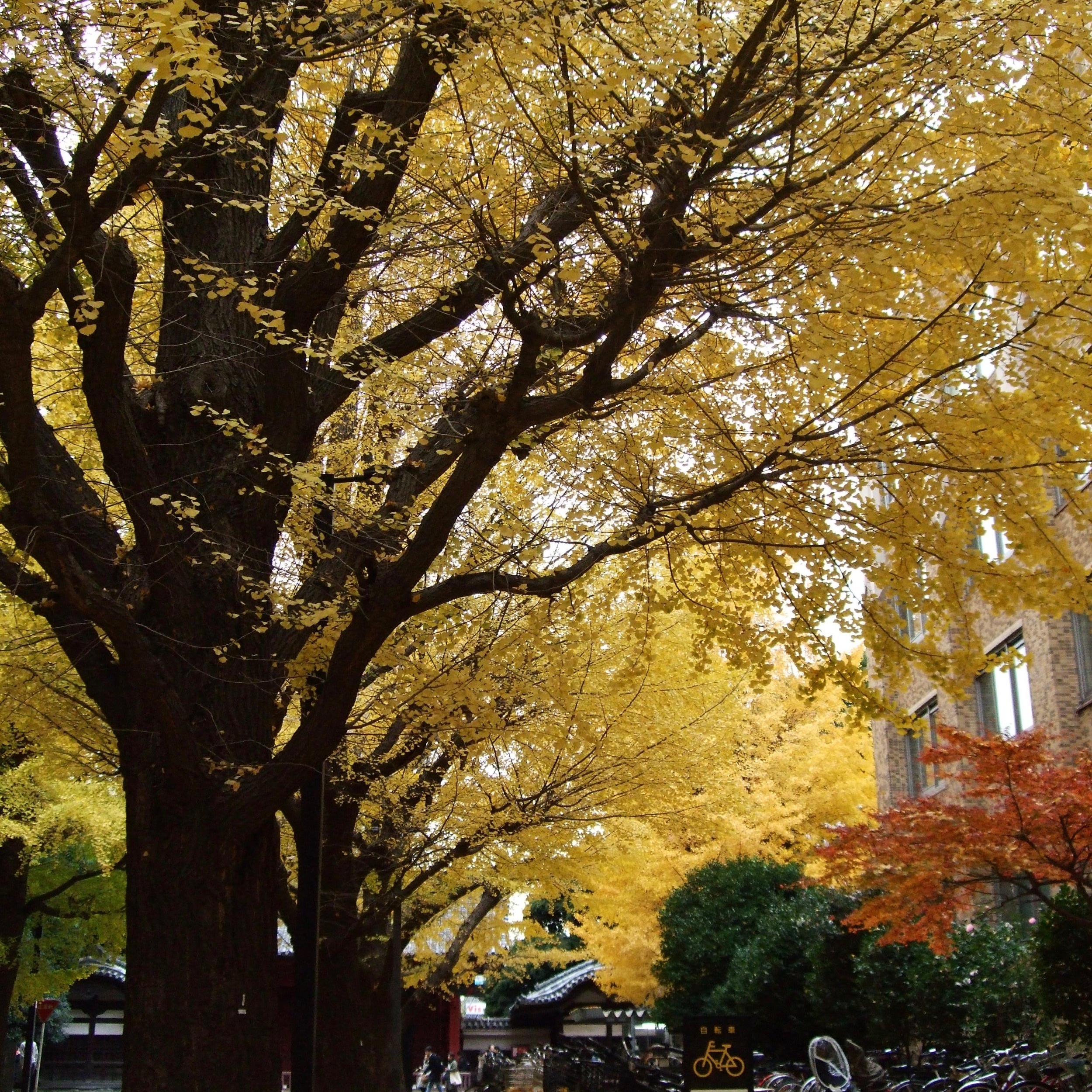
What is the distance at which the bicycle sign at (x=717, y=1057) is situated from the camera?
873cm

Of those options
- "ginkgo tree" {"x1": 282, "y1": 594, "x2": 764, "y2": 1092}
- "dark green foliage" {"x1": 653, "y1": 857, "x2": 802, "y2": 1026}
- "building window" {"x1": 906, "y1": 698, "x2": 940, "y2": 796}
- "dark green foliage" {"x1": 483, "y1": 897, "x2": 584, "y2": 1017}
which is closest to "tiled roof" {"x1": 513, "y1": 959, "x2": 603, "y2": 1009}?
"dark green foliage" {"x1": 483, "y1": 897, "x2": 584, "y2": 1017}

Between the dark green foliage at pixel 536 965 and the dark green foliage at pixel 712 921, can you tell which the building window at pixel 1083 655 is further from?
the dark green foliage at pixel 536 965

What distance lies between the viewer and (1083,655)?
15.5 m

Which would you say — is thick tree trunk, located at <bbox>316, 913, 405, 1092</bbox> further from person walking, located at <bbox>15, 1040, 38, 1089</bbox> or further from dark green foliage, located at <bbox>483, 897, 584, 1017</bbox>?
dark green foliage, located at <bbox>483, 897, 584, 1017</bbox>

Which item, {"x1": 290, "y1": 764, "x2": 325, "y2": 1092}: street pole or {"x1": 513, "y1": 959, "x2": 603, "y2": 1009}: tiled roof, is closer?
{"x1": 290, "y1": 764, "x2": 325, "y2": 1092}: street pole

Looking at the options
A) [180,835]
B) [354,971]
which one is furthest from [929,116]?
[354,971]

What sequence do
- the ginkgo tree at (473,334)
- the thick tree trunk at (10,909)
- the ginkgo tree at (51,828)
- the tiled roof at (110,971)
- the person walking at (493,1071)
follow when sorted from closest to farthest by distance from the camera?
the ginkgo tree at (473,334), the ginkgo tree at (51,828), the thick tree trunk at (10,909), the person walking at (493,1071), the tiled roof at (110,971)

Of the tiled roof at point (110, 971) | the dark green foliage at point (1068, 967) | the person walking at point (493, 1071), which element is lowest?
the person walking at point (493, 1071)

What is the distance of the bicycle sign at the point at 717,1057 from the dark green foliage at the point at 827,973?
4.92m

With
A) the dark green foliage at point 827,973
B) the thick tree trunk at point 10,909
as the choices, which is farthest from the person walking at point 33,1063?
the dark green foliage at point 827,973

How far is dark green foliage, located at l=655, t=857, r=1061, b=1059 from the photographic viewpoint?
14984mm

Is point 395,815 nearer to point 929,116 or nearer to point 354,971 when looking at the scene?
point 354,971

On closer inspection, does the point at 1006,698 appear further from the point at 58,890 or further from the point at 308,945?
the point at 58,890

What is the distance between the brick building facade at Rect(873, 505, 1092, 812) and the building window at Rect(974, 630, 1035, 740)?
16 millimetres
